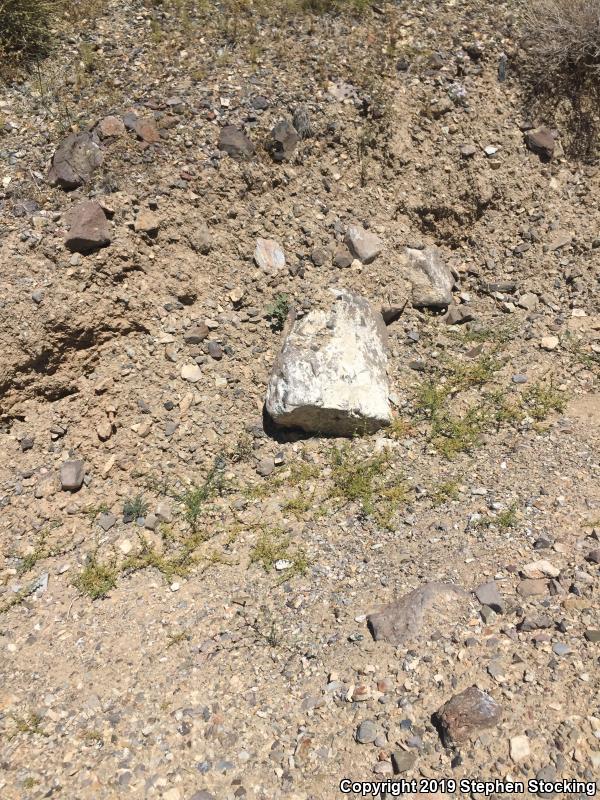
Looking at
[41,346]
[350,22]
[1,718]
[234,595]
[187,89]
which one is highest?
[350,22]

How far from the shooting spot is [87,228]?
5156mm

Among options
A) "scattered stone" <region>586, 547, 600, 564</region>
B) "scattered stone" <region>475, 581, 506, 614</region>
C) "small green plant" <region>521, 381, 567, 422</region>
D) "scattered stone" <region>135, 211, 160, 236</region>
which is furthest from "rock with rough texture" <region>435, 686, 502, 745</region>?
"scattered stone" <region>135, 211, 160, 236</region>

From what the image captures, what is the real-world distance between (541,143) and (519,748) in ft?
18.2

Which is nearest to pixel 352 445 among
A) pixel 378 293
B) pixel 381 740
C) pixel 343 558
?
pixel 343 558

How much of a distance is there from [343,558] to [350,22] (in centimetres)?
547

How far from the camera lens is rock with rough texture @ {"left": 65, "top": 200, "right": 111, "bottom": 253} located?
16.8 feet

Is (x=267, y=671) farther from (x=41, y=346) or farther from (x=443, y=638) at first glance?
(x=41, y=346)

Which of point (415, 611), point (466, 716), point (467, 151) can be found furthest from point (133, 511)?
point (467, 151)

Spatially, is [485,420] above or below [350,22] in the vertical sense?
below

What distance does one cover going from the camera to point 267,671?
12.4ft

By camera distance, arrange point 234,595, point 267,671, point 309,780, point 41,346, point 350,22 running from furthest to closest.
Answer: point 350,22, point 41,346, point 234,595, point 267,671, point 309,780

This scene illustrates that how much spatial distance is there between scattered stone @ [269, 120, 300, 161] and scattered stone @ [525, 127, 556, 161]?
243 centimetres

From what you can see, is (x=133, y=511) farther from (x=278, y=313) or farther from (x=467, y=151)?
(x=467, y=151)

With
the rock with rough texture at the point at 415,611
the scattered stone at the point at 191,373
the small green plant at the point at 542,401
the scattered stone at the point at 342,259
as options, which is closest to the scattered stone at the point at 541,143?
the scattered stone at the point at 342,259
